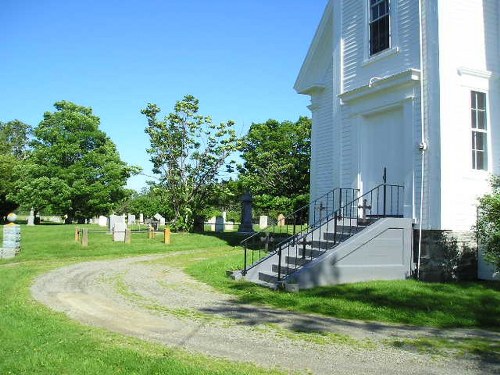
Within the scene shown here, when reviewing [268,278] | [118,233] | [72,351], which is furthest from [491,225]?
[118,233]

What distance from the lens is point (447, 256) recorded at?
34.4ft

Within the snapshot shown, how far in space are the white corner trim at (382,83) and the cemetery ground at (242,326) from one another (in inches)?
179

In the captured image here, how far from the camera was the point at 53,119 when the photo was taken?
43906mm

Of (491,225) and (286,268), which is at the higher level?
(491,225)

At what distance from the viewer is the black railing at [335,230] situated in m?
10.8

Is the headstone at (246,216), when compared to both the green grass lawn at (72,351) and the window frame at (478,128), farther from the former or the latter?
the green grass lawn at (72,351)

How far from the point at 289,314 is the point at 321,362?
2508mm

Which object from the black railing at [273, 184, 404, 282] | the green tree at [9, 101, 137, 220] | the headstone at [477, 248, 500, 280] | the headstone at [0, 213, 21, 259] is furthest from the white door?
the green tree at [9, 101, 137, 220]

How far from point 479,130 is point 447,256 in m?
2.99

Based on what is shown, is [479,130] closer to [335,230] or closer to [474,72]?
[474,72]

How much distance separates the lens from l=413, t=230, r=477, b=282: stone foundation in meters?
10.4

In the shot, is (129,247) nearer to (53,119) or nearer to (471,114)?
(471,114)

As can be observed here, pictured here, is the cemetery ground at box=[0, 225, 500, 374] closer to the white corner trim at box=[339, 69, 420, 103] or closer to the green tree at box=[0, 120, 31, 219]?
the white corner trim at box=[339, 69, 420, 103]

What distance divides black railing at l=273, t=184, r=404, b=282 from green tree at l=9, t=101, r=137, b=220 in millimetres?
31894
